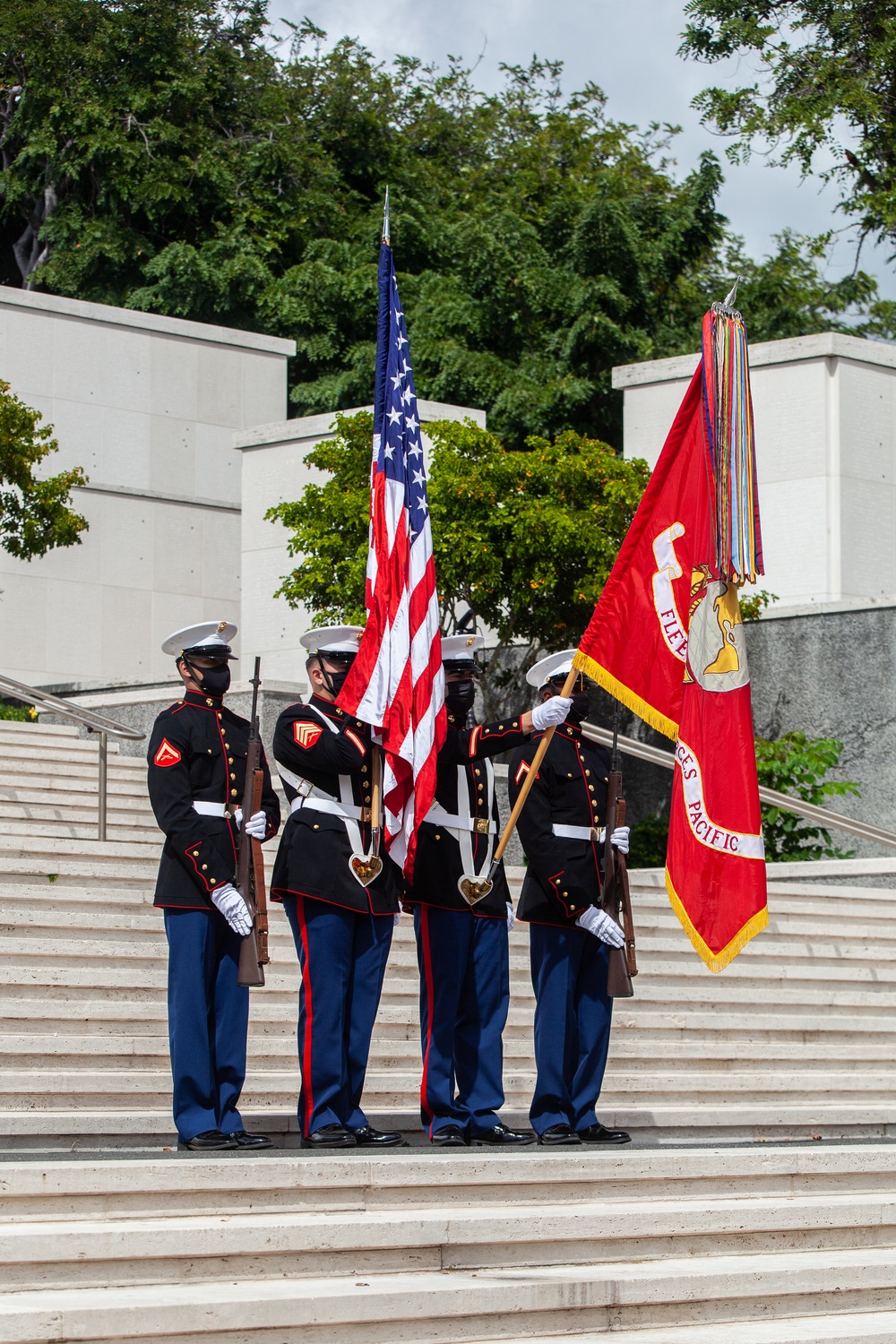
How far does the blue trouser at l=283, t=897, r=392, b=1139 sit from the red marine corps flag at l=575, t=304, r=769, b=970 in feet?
3.81

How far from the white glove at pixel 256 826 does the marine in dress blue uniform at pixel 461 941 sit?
0.65 m

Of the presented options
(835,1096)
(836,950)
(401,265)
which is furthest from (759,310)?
(835,1096)

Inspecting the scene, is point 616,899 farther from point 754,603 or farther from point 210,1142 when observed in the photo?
point 754,603

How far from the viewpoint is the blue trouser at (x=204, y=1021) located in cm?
624

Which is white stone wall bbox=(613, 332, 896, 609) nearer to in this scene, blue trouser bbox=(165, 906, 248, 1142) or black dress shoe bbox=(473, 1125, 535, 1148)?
black dress shoe bbox=(473, 1125, 535, 1148)

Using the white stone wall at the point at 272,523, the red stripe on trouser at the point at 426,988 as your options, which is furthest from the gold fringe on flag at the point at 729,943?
the white stone wall at the point at 272,523

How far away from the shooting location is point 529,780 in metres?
6.82

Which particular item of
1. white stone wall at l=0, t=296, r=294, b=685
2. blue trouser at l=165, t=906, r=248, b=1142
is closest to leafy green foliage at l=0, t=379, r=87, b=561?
white stone wall at l=0, t=296, r=294, b=685

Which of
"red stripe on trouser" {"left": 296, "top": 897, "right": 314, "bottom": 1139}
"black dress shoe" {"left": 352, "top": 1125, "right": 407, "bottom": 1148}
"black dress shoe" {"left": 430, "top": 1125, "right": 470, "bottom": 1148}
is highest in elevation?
"red stripe on trouser" {"left": 296, "top": 897, "right": 314, "bottom": 1139}

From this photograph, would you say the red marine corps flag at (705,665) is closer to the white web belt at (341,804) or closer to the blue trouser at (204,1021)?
the white web belt at (341,804)

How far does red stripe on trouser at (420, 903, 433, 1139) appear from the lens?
667 centimetres

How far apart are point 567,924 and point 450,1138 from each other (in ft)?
2.95

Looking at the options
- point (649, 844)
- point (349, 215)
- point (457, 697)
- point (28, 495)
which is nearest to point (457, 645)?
point (457, 697)

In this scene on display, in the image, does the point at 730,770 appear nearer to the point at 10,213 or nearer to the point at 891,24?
the point at 891,24
